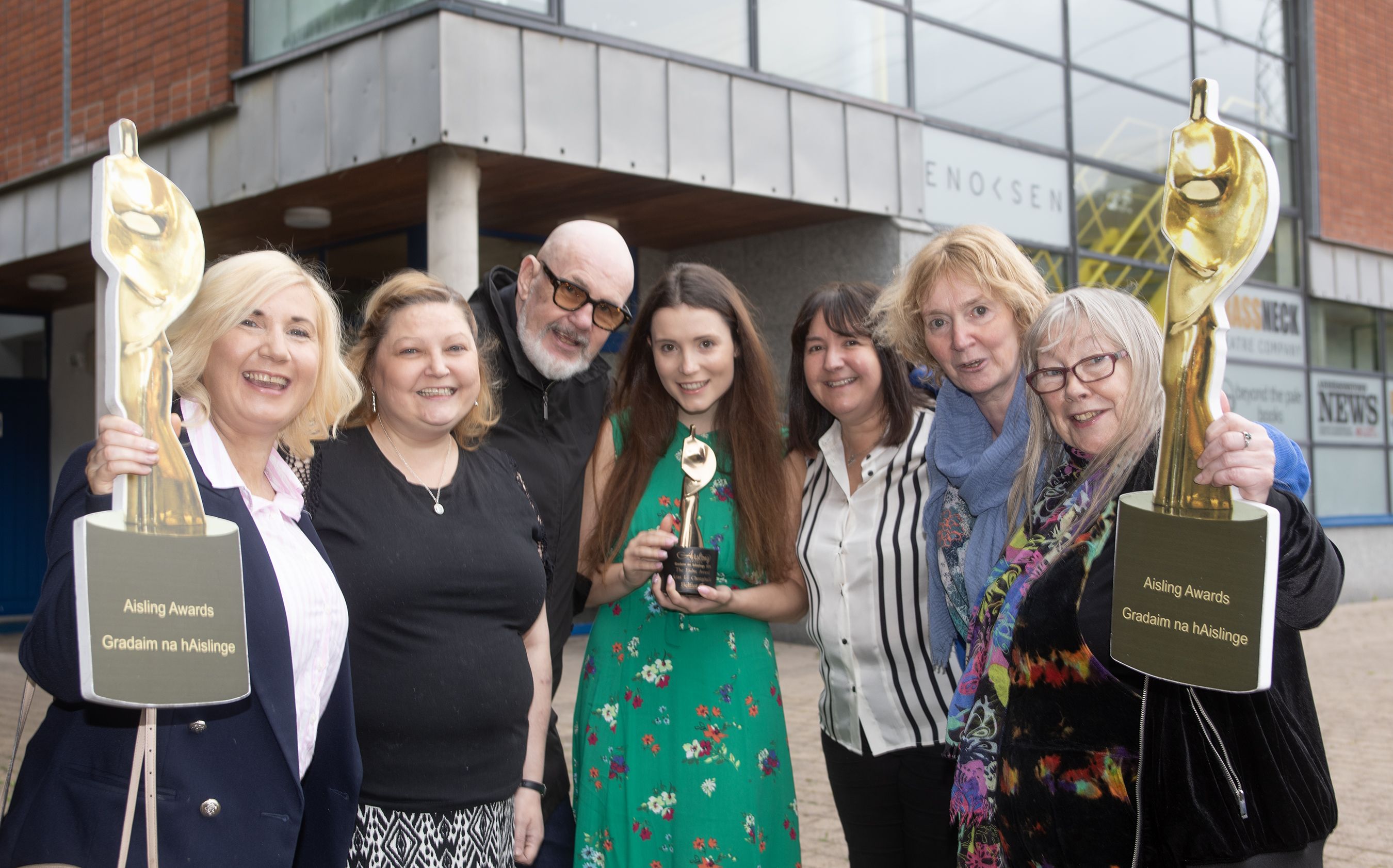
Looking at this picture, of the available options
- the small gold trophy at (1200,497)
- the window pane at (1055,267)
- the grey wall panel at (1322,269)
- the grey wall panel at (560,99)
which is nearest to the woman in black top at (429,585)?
the small gold trophy at (1200,497)

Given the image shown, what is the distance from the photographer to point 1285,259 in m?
13.3

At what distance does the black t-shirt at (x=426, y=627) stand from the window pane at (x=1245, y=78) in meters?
12.0

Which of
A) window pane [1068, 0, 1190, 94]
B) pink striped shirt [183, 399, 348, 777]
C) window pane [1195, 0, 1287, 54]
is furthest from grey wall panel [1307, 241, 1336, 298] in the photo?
pink striped shirt [183, 399, 348, 777]

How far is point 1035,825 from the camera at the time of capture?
207 cm

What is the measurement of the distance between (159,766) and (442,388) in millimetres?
998

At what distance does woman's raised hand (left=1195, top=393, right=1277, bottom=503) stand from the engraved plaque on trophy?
141 centimetres

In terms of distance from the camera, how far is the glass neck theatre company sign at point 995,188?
31.2ft

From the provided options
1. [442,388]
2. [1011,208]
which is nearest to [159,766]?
[442,388]

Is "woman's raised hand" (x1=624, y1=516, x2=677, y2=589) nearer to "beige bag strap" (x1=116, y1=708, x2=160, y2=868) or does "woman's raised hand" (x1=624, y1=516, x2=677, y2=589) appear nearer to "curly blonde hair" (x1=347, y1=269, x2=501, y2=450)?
"curly blonde hair" (x1=347, y1=269, x2=501, y2=450)

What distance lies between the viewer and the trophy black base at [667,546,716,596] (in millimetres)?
2793

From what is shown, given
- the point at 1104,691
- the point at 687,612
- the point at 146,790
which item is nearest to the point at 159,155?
the point at 687,612

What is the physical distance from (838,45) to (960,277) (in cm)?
682

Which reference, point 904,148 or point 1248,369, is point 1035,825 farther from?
point 1248,369

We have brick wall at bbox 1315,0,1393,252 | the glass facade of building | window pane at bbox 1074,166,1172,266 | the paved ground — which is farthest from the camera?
brick wall at bbox 1315,0,1393,252
